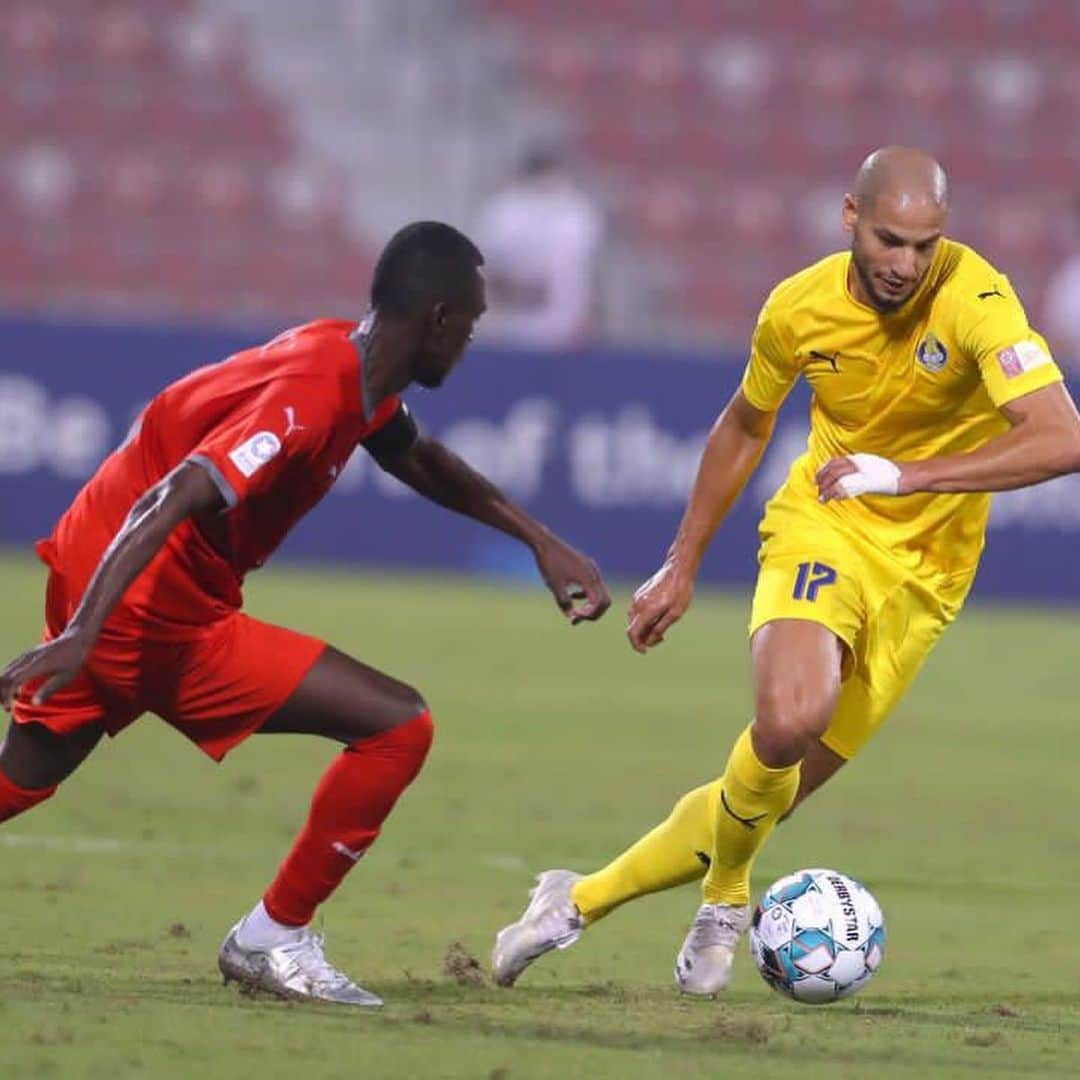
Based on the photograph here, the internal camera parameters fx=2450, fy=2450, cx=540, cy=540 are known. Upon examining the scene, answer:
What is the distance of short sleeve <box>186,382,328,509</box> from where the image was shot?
16.0ft

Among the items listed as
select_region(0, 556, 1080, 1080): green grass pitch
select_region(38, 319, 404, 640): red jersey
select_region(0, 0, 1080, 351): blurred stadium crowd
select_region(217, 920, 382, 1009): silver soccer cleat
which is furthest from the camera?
select_region(0, 0, 1080, 351): blurred stadium crowd

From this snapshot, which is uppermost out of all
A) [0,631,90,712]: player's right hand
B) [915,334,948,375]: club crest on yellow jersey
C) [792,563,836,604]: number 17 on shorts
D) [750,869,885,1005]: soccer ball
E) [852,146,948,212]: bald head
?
[852,146,948,212]: bald head

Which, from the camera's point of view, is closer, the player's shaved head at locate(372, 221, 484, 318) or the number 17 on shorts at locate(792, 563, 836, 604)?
the player's shaved head at locate(372, 221, 484, 318)

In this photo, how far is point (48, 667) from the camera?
15.2 ft

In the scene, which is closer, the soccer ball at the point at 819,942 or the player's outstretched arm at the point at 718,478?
the soccer ball at the point at 819,942

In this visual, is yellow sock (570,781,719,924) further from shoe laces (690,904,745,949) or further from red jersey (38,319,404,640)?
red jersey (38,319,404,640)

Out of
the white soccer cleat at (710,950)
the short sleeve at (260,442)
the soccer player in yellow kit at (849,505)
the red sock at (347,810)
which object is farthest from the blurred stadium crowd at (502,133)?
the short sleeve at (260,442)

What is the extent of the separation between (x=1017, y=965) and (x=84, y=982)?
2319mm

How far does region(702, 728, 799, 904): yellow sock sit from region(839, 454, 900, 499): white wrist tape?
2.33 feet

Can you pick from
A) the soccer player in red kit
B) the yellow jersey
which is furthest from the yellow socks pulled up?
the soccer player in red kit

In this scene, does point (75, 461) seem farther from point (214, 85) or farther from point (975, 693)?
point (975, 693)

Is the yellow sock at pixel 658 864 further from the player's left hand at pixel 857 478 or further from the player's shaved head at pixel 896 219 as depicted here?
the player's shaved head at pixel 896 219

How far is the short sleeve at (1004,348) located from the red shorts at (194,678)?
1679mm

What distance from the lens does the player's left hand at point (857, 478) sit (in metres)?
5.30
